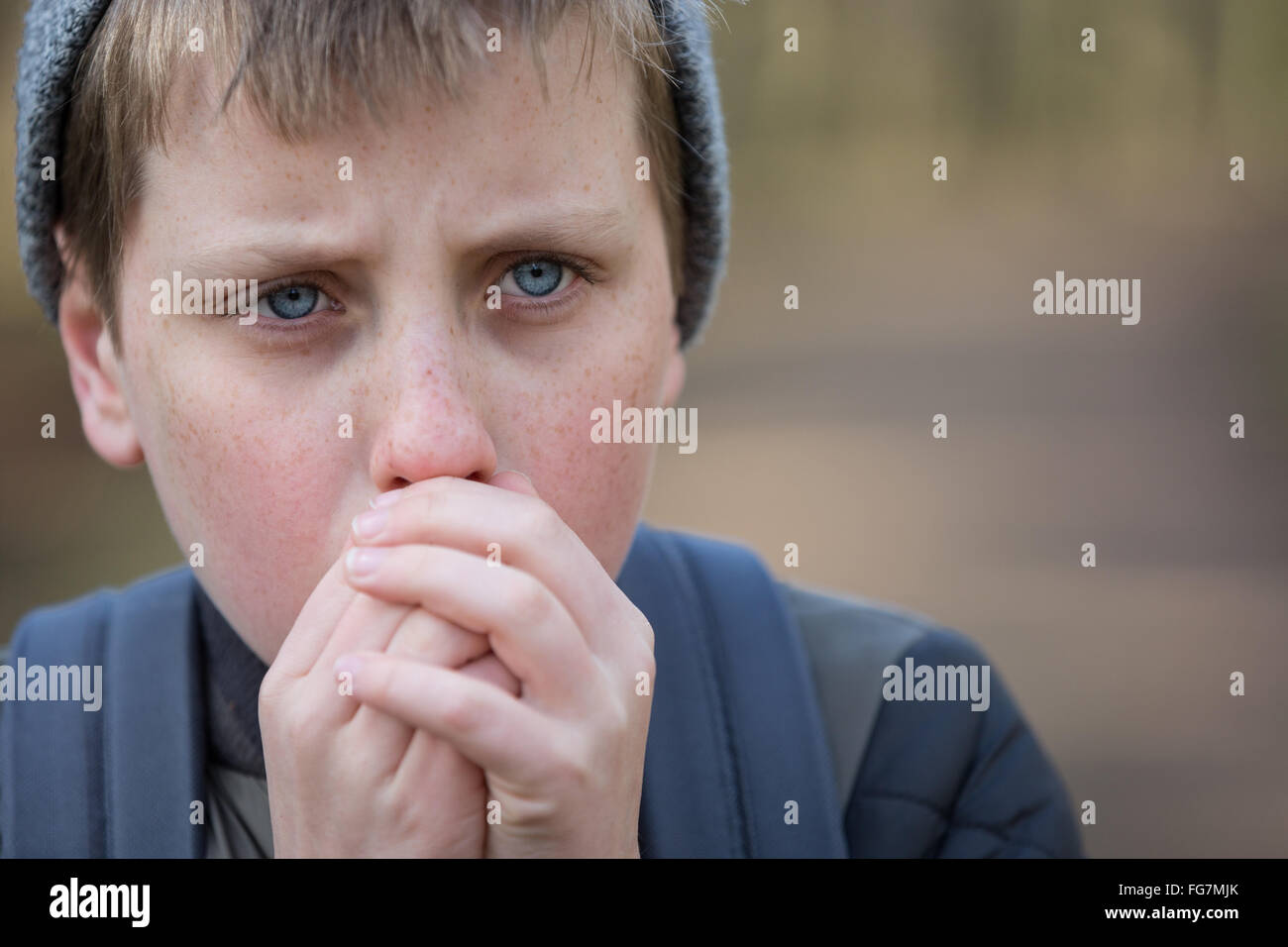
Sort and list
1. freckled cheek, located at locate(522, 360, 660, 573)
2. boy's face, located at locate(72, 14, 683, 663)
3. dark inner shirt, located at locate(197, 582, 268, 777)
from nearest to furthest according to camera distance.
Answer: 1. boy's face, located at locate(72, 14, 683, 663)
2. freckled cheek, located at locate(522, 360, 660, 573)
3. dark inner shirt, located at locate(197, 582, 268, 777)

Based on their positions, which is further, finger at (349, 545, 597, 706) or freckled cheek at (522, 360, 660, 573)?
freckled cheek at (522, 360, 660, 573)

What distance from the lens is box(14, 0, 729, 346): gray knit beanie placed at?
49.6 inches

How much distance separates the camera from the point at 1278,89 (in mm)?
2502

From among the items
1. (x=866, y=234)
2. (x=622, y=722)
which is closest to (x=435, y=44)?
(x=622, y=722)

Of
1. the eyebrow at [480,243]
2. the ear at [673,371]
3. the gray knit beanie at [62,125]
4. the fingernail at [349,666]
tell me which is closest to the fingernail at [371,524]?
the fingernail at [349,666]

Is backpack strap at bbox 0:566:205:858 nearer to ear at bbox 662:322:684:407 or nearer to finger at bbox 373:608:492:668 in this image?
finger at bbox 373:608:492:668

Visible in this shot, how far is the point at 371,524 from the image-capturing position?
→ 3.27ft

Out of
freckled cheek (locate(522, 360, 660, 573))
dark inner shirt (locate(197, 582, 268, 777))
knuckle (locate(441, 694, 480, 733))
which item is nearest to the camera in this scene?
knuckle (locate(441, 694, 480, 733))

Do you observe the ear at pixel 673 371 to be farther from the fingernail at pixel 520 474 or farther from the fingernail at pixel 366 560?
the fingernail at pixel 366 560

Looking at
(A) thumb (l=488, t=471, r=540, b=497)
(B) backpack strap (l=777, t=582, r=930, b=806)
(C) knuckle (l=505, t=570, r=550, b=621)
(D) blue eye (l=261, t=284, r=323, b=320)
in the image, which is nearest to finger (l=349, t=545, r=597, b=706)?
(C) knuckle (l=505, t=570, r=550, b=621)

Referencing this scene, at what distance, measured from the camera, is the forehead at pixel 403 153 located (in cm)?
106

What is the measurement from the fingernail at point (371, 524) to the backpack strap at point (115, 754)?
51 cm

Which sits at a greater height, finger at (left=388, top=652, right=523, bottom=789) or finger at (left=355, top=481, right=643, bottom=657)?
finger at (left=355, top=481, right=643, bottom=657)
